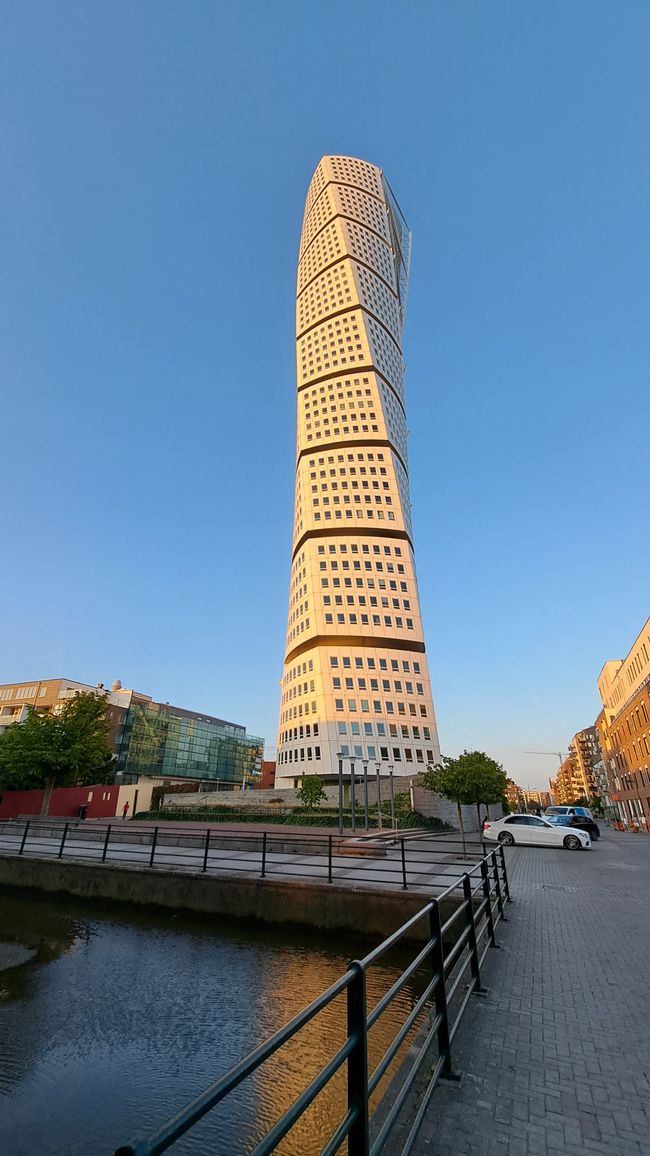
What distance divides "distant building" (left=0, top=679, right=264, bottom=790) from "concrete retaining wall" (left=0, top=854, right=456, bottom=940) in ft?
173

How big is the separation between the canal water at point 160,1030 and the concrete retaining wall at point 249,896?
1.29 feet

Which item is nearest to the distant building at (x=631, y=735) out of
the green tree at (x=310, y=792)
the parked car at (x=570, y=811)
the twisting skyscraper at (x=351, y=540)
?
the parked car at (x=570, y=811)

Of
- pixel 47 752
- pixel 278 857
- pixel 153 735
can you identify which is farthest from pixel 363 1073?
pixel 153 735

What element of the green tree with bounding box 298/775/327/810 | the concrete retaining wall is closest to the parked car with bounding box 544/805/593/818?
the green tree with bounding box 298/775/327/810

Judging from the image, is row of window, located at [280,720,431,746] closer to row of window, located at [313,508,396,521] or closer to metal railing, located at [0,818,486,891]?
row of window, located at [313,508,396,521]

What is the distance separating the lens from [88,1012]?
7.16 meters

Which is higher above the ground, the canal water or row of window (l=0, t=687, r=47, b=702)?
row of window (l=0, t=687, r=47, b=702)

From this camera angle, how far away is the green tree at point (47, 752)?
36875 millimetres

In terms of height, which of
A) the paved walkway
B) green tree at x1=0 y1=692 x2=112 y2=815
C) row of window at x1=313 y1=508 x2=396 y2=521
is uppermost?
row of window at x1=313 y1=508 x2=396 y2=521

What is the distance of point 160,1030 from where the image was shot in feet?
21.4

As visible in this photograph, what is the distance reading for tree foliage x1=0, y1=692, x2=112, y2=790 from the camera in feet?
121

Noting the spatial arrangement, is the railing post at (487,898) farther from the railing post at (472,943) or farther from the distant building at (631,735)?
the distant building at (631,735)

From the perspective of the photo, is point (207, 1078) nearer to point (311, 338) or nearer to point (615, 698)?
point (615, 698)

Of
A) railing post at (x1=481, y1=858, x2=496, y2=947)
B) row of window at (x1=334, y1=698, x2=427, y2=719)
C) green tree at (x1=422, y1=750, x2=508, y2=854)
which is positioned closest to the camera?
railing post at (x1=481, y1=858, x2=496, y2=947)
